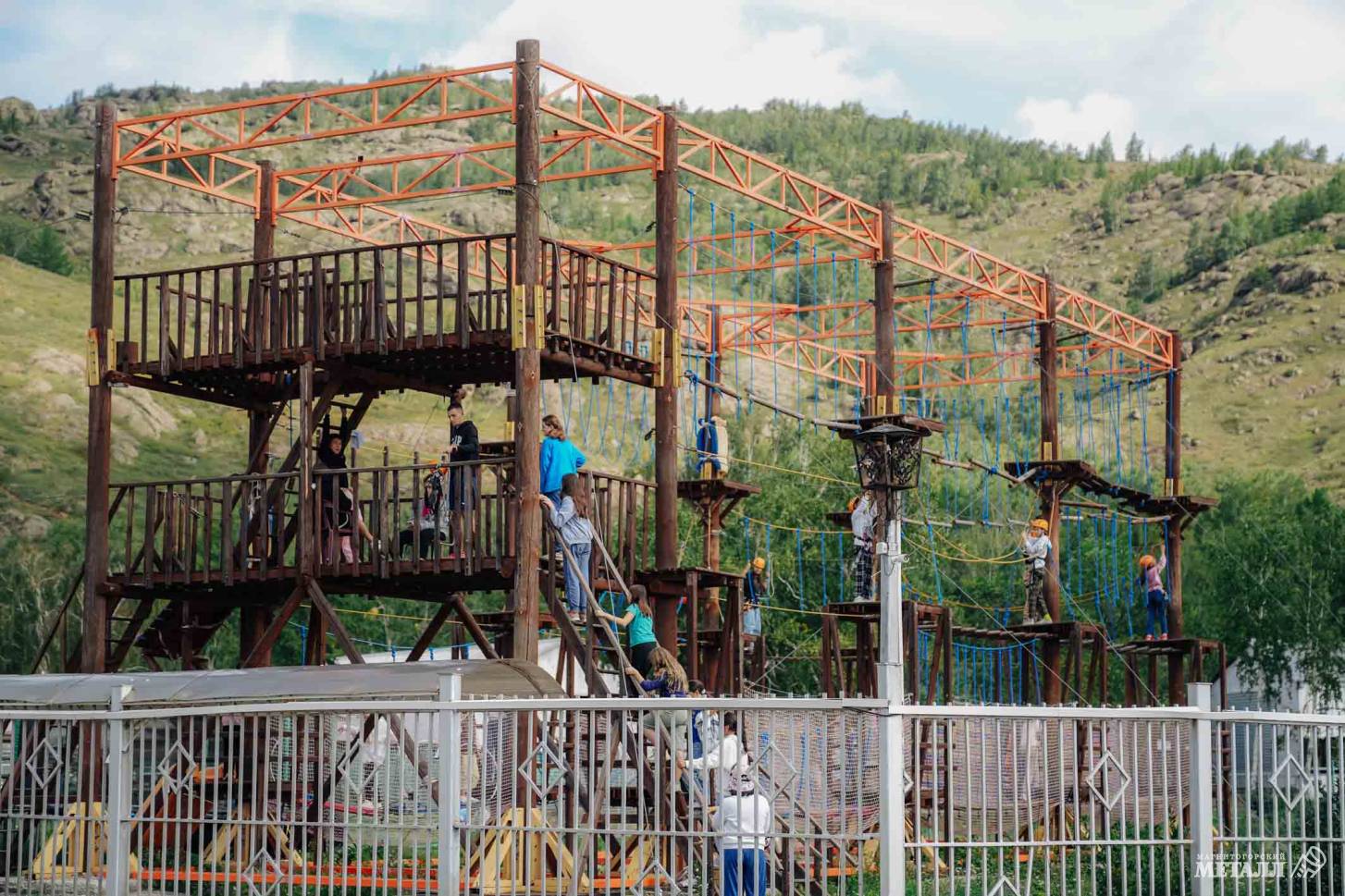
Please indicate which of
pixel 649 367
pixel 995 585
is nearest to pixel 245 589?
pixel 649 367

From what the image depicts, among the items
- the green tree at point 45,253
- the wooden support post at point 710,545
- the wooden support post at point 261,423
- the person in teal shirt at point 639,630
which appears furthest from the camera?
the green tree at point 45,253

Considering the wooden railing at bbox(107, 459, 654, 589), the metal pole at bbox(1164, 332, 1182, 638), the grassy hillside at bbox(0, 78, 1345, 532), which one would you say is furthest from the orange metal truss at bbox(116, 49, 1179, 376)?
the grassy hillside at bbox(0, 78, 1345, 532)

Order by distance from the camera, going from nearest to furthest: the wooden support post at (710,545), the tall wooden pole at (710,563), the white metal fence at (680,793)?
the white metal fence at (680,793) → the tall wooden pole at (710,563) → the wooden support post at (710,545)

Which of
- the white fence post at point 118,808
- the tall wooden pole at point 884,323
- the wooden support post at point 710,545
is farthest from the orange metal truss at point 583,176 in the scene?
the white fence post at point 118,808

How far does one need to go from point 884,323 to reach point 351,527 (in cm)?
1138

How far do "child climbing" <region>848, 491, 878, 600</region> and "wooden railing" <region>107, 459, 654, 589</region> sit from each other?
21.7ft

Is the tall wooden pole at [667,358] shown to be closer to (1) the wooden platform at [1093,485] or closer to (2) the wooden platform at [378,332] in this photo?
(2) the wooden platform at [378,332]

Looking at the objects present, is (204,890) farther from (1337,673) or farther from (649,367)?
(1337,673)

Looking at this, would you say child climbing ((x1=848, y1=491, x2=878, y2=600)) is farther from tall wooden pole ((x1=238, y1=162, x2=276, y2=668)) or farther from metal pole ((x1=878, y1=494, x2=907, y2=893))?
metal pole ((x1=878, y1=494, x2=907, y2=893))

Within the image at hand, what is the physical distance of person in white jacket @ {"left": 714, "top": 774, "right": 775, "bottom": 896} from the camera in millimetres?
12164

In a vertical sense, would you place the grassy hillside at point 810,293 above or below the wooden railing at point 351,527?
above

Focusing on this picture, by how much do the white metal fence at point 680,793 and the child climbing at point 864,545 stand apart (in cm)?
1673

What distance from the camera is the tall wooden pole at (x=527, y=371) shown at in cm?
2242

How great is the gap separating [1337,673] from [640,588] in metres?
37.9
